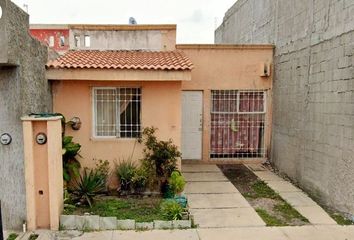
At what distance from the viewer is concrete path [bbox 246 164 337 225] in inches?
298

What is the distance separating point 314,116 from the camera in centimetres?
898

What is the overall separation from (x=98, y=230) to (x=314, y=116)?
6.25 meters

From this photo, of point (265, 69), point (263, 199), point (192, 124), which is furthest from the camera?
point (192, 124)

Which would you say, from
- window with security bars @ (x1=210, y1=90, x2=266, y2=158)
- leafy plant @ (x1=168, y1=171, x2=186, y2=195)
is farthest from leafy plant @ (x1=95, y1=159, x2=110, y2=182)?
window with security bars @ (x1=210, y1=90, x2=266, y2=158)

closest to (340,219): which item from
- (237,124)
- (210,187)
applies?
(210,187)

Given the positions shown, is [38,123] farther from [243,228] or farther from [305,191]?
[305,191]

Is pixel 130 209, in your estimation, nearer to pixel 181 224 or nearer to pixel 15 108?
pixel 181 224

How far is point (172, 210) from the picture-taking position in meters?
7.35

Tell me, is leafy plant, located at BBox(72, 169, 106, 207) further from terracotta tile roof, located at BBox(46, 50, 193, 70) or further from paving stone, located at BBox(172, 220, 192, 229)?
terracotta tile roof, located at BBox(46, 50, 193, 70)

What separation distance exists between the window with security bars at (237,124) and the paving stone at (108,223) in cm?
639

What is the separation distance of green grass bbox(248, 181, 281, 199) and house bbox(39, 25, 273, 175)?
2508 millimetres

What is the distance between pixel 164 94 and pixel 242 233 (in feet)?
13.4

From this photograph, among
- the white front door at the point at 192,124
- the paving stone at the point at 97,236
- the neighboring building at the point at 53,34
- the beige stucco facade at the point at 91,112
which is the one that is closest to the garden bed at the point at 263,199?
the white front door at the point at 192,124

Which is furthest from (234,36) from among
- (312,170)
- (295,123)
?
(312,170)
